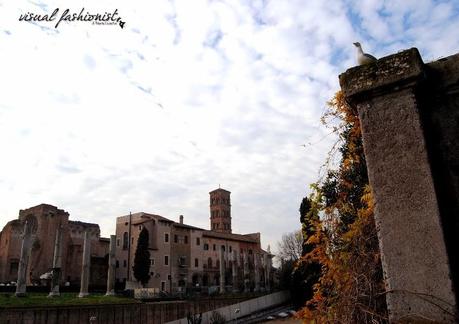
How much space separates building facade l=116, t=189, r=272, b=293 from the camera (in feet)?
166

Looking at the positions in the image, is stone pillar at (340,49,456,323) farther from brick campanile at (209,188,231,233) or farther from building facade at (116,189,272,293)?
brick campanile at (209,188,231,233)

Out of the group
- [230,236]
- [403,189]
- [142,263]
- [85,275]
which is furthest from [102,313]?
[230,236]

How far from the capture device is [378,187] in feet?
7.80

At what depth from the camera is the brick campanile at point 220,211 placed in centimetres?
8331

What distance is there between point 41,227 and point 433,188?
172ft

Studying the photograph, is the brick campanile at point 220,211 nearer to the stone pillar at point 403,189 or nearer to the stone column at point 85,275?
the stone column at point 85,275

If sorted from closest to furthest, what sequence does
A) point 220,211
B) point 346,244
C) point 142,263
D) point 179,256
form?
1. point 346,244
2. point 142,263
3. point 179,256
4. point 220,211

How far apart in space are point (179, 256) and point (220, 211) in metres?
29.9

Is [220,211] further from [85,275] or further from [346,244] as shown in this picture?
[346,244]

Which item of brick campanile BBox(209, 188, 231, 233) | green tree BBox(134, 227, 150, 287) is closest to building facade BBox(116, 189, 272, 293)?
green tree BBox(134, 227, 150, 287)

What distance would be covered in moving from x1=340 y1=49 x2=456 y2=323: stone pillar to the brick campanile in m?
81.2

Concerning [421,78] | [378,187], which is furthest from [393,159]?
[421,78]

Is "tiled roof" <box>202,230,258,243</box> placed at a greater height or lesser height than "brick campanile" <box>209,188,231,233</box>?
lesser

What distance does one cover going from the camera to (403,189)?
2297mm
